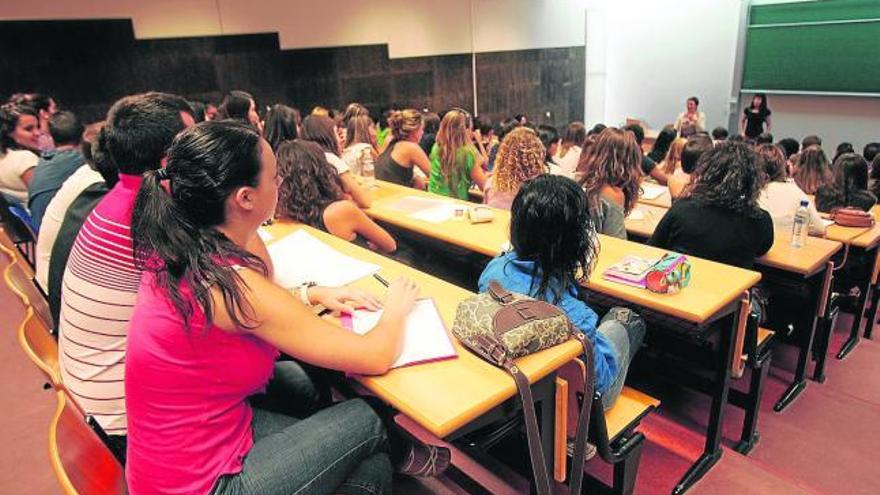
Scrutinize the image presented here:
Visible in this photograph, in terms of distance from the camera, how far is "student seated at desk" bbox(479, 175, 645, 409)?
152 centimetres

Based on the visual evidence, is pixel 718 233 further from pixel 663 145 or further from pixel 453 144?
pixel 663 145

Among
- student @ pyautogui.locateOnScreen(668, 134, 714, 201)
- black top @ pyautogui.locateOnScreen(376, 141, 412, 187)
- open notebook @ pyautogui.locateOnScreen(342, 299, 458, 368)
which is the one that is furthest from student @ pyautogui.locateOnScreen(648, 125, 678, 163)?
open notebook @ pyautogui.locateOnScreen(342, 299, 458, 368)

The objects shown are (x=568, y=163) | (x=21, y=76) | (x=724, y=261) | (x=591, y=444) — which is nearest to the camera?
(x=591, y=444)

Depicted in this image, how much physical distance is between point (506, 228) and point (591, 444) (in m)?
1.22

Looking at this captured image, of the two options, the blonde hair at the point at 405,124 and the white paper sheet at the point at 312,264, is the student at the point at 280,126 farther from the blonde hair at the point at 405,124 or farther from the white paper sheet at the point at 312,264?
the white paper sheet at the point at 312,264

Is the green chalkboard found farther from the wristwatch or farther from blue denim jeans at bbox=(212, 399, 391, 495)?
blue denim jeans at bbox=(212, 399, 391, 495)

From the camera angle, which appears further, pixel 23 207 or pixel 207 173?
pixel 23 207

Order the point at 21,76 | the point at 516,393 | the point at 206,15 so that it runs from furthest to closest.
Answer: the point at 206,15, the point at 21,76, the point at 516,393

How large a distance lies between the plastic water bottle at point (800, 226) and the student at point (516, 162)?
1.21 metres

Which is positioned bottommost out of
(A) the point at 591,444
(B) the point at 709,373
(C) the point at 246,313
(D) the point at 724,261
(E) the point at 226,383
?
(B) the point at 709,373

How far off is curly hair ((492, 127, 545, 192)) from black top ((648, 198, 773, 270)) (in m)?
0.81

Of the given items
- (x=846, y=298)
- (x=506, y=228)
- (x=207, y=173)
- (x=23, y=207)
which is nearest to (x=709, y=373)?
(x=506, y=228)

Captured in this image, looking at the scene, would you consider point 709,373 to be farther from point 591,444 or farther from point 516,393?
point 516,393

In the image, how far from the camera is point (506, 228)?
2.61 metres
